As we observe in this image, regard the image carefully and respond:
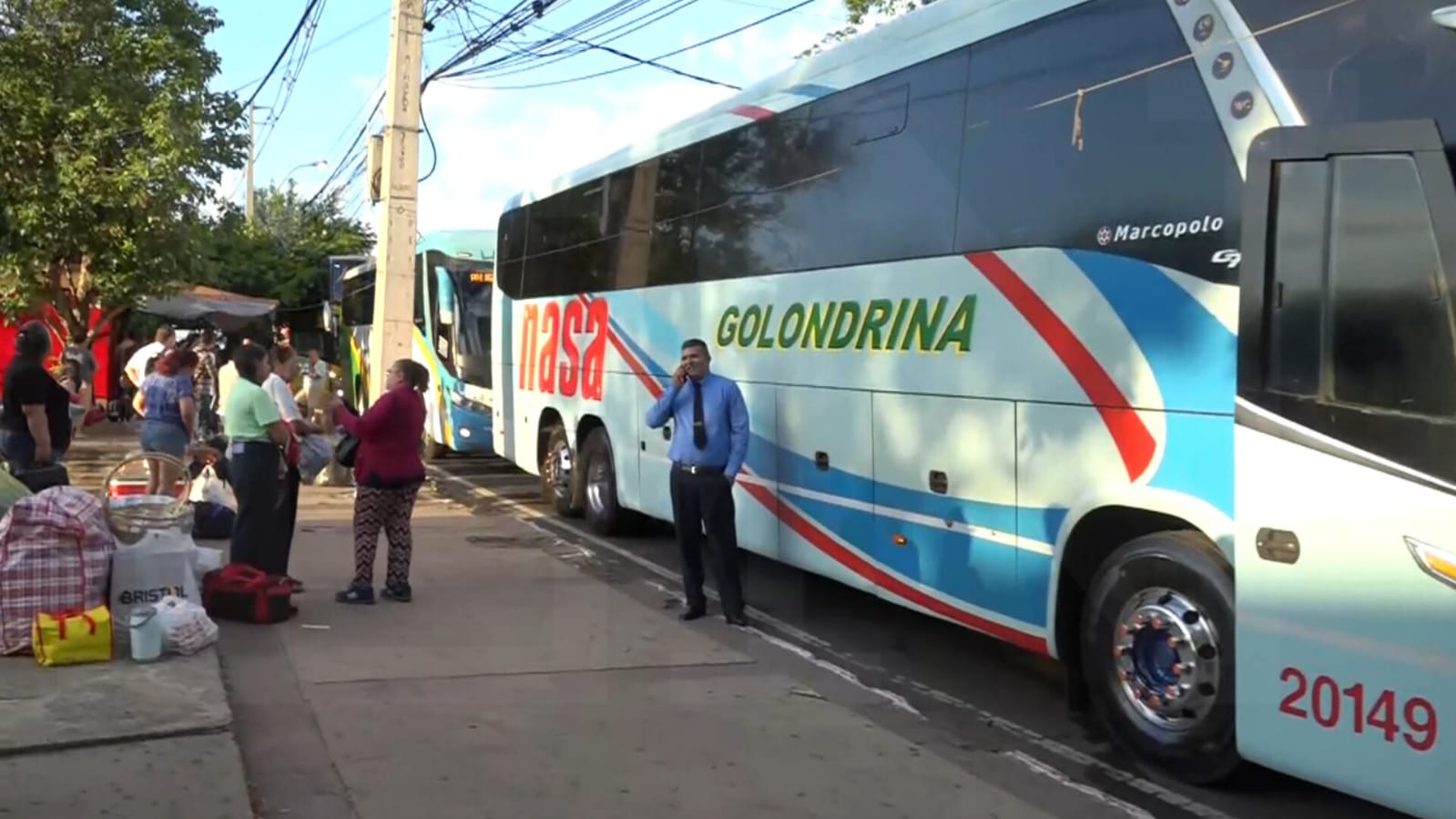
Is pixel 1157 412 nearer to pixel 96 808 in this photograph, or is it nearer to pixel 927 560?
pixel 927 560

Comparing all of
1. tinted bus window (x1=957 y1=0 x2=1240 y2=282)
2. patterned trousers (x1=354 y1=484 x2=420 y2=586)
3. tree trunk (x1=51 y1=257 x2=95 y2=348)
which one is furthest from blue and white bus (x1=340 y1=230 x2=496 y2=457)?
tinted bus window (x1=957 y1=0 x2=1240 y2=282)

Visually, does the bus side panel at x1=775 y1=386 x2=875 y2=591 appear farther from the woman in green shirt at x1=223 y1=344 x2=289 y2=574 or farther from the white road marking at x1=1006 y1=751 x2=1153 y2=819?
the woman in green shirt at x1=223 y1=344 x2=289 y2=574

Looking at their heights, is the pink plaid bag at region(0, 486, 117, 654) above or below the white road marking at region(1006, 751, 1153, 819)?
above

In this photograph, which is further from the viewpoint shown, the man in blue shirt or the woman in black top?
the woman in black top

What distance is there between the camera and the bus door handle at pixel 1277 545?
4703 mm

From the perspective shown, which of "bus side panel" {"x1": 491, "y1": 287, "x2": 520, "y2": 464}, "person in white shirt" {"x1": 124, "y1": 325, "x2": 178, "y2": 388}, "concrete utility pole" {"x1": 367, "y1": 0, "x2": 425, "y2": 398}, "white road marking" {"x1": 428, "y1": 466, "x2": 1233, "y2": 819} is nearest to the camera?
"white road marking" {"x1": 428, "y1": 466, "x2": 1233, "y2": 819}

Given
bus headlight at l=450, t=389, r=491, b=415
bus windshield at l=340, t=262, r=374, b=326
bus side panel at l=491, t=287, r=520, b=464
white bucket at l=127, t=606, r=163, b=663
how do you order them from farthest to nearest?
bus windshield at l=340, t=262, r=374, b=326, bus headlight at l=450, t=389, r=491, b=415, bus side panel at l=491, t=287, r=520, b=464, white bucket at l=127, t=606, r=163, b=663

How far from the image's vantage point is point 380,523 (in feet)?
28.6

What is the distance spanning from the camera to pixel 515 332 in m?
14.3

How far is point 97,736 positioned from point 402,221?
34.5 feet

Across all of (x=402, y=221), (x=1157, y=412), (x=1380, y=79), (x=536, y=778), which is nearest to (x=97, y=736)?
(x=536, y=778)

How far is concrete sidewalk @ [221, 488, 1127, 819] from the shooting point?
524cm

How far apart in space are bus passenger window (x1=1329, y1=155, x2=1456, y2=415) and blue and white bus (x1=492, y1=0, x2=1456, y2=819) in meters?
0.01

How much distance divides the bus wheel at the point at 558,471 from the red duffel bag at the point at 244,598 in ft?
15.4
